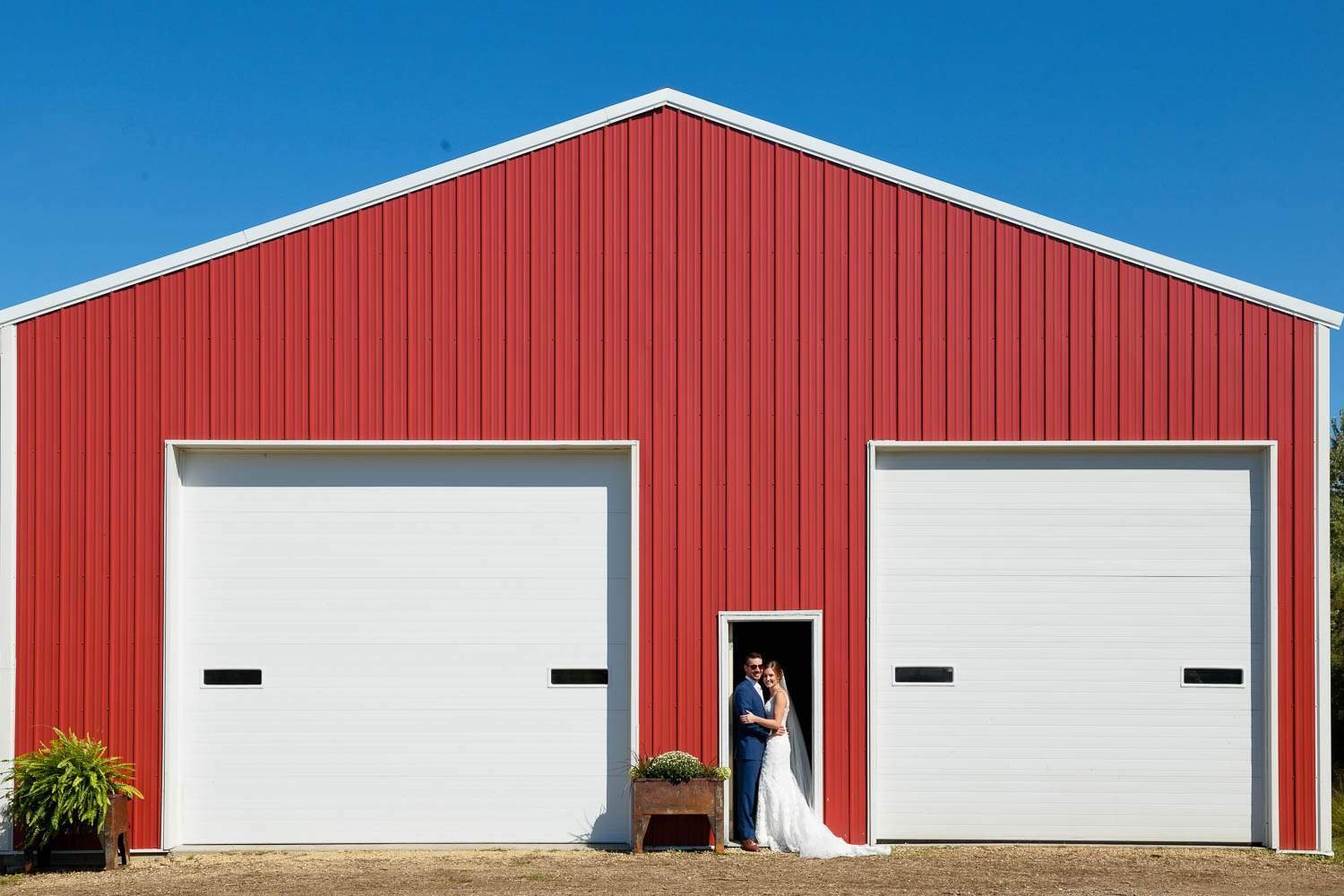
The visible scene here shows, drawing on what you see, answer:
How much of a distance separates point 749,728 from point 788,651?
6.40 ft

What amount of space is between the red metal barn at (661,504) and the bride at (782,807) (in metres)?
0.34

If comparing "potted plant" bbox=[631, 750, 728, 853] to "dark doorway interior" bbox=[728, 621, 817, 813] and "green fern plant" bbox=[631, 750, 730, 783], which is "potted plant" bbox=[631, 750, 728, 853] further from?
"dark doorway interior" bbox=[728, 621, 817, 813]

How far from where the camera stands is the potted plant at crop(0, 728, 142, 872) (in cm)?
1113

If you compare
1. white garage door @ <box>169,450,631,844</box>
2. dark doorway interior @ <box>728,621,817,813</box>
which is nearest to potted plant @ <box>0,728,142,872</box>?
white garage door @ <box>169,450,631,844</box>

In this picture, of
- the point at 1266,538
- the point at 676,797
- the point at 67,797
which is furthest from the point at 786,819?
the point at 67,797

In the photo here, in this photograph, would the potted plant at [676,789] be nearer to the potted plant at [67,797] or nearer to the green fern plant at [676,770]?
the green fern plant at [676,770]

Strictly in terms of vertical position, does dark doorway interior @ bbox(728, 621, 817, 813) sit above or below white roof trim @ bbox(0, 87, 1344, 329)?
below

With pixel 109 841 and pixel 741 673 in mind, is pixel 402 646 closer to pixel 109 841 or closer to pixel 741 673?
pixel 109 841

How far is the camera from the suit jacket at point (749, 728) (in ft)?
38.9

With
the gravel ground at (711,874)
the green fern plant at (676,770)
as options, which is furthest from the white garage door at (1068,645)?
the green fern plant at (676,770)

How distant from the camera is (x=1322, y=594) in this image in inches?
469

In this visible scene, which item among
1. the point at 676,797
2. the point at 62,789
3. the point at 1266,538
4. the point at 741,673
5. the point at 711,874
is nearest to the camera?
the point at 711,874

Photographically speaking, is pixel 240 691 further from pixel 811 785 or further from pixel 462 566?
pixel 811 785

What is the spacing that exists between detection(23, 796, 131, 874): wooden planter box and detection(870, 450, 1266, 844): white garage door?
6.73 m
